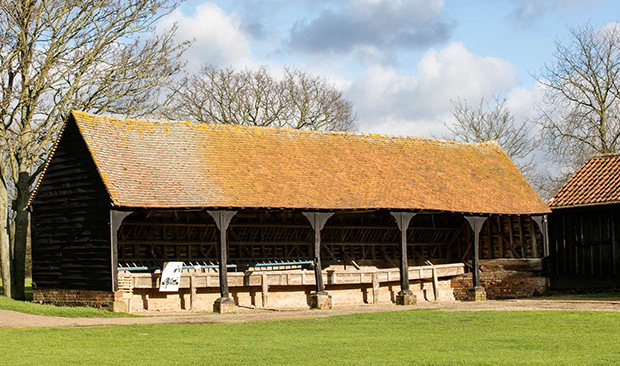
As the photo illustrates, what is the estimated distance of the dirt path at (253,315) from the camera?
22.4m

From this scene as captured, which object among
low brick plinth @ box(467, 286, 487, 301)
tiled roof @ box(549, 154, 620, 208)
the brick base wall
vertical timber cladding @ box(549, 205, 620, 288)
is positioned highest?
tiled roof @ box(549, 154, 620, 208)

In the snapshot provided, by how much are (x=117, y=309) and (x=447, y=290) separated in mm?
12808

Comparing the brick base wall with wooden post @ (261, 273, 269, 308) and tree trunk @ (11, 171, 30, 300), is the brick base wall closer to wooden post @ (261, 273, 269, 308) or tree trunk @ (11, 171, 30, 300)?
tree trunk @ (11, 171, 30, 300)

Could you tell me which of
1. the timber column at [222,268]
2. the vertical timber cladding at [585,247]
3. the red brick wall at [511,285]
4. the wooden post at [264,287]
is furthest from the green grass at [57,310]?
the vertical timber cladding at [585,247]

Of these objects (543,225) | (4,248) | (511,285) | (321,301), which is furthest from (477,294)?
(4,248)

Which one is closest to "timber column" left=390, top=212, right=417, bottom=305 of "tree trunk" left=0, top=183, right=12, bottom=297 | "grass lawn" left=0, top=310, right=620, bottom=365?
"grass lawn" left=0, top=310, right=620, bottom=365

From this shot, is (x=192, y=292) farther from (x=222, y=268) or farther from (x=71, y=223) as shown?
(x=71, y=223)

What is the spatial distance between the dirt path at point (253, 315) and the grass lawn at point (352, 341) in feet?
5.16

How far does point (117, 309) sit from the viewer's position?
24.9 meters

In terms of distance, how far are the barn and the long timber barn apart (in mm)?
730

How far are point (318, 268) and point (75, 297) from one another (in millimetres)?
7213

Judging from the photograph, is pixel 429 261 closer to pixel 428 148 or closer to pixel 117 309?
pixel 428 148

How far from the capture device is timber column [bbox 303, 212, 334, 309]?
89.3 ft

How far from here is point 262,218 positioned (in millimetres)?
30828
